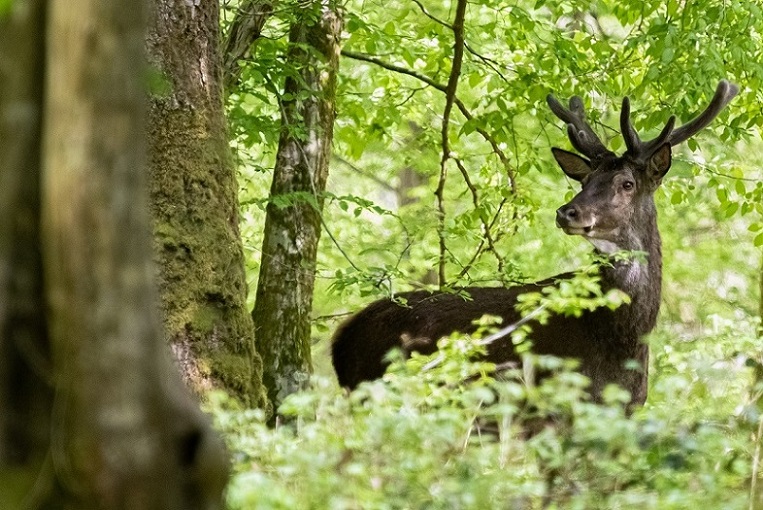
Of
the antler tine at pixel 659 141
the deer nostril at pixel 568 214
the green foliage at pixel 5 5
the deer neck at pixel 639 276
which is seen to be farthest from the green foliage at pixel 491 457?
the antler tine at pixel 659 141

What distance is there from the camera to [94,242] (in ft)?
8.57

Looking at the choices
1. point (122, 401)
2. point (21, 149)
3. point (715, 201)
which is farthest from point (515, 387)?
point (715, 201)

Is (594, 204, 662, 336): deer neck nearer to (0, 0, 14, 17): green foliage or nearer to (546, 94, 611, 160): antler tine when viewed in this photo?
(546, 94, 611, 160): antler tine

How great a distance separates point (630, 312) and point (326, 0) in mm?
3204

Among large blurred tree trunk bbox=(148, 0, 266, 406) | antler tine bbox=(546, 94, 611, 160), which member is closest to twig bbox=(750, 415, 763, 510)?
large blurred tree trunk bbox=(148, 0, 266, 406)

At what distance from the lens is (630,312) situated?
8312 mm

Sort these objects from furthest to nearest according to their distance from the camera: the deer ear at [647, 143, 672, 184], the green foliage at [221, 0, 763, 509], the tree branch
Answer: the deer ear at [647, 143, 672, 184], the tree branch, the green foliage at [221, 0, 763, 509]

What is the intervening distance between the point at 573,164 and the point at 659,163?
80 centimetres

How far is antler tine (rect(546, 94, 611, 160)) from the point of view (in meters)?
8.83

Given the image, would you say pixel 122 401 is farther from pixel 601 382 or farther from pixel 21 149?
pixel 601 382

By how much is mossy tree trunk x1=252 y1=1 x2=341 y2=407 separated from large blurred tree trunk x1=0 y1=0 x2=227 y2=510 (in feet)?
15.2

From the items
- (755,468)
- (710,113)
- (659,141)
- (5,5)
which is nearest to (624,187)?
(659,141)

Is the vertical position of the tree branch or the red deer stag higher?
the tree branch

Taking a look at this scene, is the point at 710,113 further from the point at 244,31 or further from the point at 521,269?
the point at 244,31
